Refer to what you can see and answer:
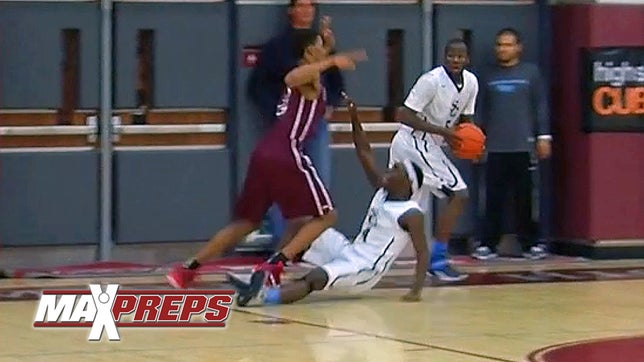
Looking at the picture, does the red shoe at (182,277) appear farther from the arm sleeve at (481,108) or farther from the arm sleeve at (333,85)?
the arm sleeve at (481,108)

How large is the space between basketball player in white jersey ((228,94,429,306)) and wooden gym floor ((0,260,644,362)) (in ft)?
0.50

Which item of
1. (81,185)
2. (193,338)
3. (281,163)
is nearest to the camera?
(193,338)

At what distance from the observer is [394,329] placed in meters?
9.88

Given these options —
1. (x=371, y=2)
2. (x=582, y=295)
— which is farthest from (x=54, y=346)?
(x=371, y=2)

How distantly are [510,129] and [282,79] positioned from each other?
2374mm

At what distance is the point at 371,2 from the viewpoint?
15.0m

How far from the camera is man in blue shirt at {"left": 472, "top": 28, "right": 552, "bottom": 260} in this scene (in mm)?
14992

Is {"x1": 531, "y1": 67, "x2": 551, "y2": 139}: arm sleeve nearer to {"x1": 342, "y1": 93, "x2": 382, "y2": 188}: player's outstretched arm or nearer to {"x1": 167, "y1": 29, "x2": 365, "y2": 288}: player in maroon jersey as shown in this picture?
{"x1": 342, "y1": 93, "x2": 382, "y2": 188}: player's outstretched arm

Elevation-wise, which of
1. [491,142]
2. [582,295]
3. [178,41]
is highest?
[178,41]

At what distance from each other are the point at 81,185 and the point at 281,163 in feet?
11.4

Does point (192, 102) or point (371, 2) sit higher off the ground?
point (371, 2)

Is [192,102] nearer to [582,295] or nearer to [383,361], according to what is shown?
[582,295]

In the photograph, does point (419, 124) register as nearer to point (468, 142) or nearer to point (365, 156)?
point (468, 142)

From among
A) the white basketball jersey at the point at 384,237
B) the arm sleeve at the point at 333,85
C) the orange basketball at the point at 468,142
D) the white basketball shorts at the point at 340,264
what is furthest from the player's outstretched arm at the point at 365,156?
the arm sleeve at the point at 333,85
